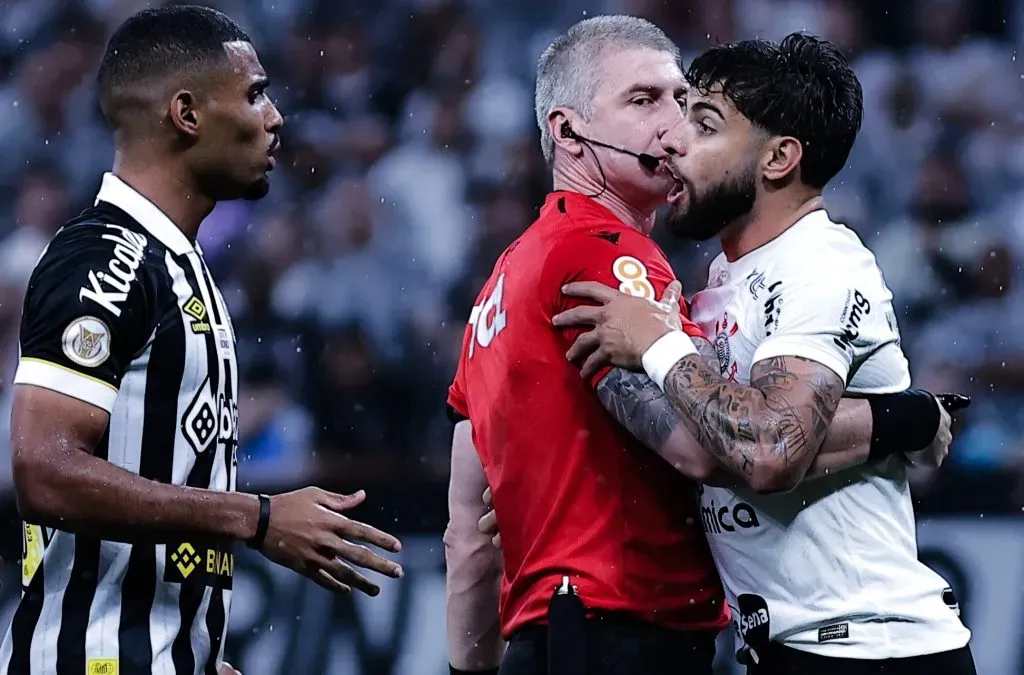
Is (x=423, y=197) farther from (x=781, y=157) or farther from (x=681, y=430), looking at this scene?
(x=681, y=430)

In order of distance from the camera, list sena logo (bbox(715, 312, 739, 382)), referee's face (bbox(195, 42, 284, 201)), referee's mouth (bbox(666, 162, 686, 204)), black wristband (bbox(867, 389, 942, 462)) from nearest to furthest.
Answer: black wristband (bbox(867, 389, 942, 462)) → sena logo (bbox(715, 312, 739, 382)) → referee's mouth (bbox(666, 162, 686, 204)) → referee's face (bbox(195, 42, 284, 201))

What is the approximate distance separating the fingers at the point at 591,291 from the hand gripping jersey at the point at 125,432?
2.47 feet

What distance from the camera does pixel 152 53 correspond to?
3020mm

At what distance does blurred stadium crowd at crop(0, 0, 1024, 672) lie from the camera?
19.0ft

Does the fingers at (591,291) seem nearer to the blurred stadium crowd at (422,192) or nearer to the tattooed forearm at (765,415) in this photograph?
the tattooed forearm at (765,415)

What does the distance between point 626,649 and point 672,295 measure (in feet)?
2.35

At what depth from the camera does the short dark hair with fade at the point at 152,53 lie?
9.82 ft

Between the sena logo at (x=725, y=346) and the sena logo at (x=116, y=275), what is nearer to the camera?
the sena logo at (x=116, y=275)

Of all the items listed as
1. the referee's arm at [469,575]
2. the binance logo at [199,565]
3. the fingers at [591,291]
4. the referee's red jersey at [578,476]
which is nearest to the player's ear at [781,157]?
the referee's red jersey at [578,476]

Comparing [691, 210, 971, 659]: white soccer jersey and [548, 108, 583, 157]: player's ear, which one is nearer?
[691, 210, 971, 659]: white soccer jersey

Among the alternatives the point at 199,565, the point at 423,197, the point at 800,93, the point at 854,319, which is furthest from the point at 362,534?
the point at 423,197

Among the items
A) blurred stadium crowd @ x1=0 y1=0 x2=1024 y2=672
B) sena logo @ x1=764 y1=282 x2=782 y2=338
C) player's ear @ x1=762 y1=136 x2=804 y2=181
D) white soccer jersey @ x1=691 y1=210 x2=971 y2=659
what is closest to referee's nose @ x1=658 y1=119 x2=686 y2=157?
player's ear @ x1=762 y1=136 x2=804 y2=181

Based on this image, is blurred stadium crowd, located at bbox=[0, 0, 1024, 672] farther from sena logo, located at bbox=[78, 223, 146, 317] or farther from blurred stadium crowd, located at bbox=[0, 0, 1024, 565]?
sena logo, located at bbox=[78, 223, 146, 317]

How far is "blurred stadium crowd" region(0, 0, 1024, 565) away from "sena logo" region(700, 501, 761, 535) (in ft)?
8.74
